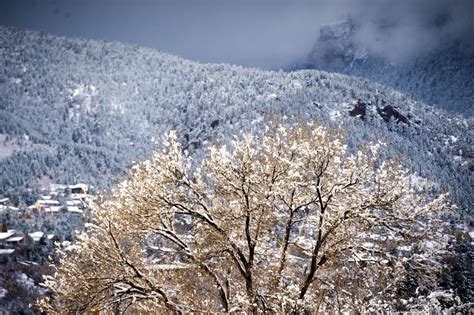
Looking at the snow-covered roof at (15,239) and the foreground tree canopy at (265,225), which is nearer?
the foreground tree canopy at (265,225)

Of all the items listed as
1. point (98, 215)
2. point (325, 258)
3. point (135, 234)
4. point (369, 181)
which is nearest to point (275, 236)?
point (325, 258)

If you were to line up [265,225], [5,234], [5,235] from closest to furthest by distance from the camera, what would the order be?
[265,225]
[5,235]
[5,234]

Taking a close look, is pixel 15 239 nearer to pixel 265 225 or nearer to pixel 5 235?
pixel 5 235

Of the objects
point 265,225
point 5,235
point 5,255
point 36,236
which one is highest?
point 265,225

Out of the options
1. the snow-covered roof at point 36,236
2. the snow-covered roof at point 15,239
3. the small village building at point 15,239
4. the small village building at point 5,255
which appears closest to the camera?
the small village building at point 5,255

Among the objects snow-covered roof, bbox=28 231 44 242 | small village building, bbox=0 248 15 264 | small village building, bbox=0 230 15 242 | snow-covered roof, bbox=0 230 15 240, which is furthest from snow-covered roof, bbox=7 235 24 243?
small village building, bbox=0 248 15 264

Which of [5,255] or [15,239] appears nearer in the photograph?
[5,255]

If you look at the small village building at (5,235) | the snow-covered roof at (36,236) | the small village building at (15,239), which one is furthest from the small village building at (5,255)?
the snow-covered roof at (36,236)

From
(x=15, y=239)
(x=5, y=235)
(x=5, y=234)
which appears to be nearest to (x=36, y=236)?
(x=15, y=239)

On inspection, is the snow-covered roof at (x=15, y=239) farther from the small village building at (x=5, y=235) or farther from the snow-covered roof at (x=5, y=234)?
the snow-covered roof at (x=5, y=234)

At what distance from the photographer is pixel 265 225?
1441 cm

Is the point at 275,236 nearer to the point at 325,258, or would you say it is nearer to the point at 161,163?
the point at 325,258

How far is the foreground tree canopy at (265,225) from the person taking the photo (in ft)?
43.4

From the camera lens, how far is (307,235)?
15.8 metres
